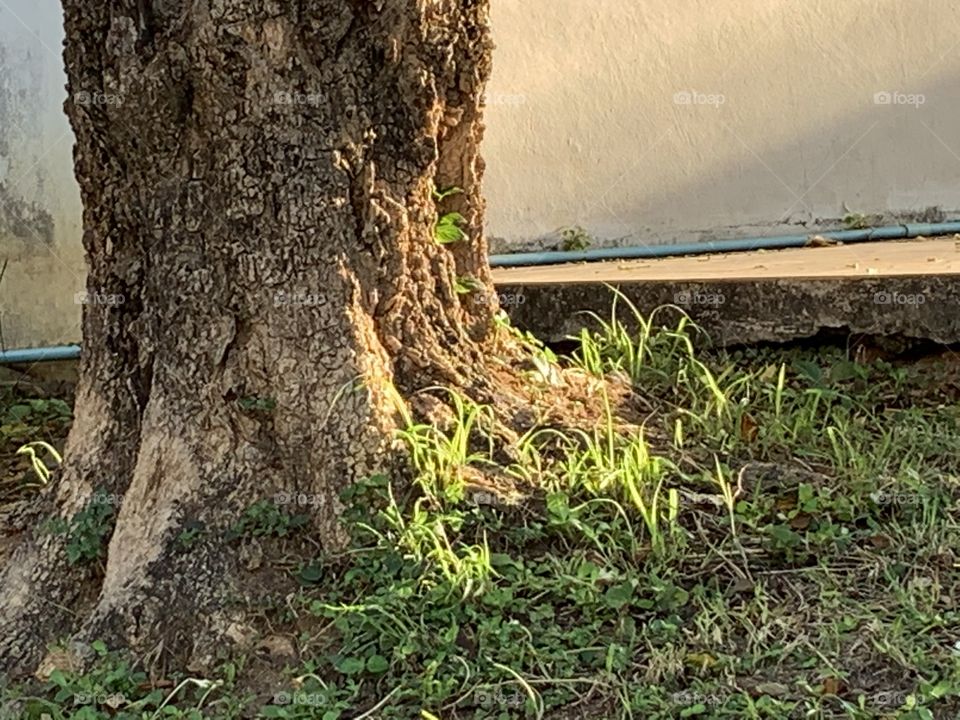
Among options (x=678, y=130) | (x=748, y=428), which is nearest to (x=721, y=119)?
(x=678, y=130)

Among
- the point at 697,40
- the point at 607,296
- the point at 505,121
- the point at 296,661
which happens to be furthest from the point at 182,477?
the point at 697,40

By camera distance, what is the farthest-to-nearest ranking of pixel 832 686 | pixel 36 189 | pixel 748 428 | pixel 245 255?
pixel 36 189, pixel 748 428, pixel 245 255, pixel 832 686

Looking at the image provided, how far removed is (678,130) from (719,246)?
51 centimetres

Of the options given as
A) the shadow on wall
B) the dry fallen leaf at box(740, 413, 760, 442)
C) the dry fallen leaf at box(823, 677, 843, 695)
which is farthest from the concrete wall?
the dry fallen leaf at box(823, 677, 843, 695)

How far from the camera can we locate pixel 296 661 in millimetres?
2270

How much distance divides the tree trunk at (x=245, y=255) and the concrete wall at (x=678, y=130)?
216cm

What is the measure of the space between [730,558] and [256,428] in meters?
1.03

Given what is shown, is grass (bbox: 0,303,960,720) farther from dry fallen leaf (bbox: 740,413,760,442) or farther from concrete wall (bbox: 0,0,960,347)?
concrete wall (bbox: 0,0,960,347)

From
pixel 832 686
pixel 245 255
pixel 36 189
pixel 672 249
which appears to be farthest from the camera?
pixel 672 249

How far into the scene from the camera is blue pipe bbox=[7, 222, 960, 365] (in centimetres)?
464

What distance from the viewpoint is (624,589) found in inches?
88.5

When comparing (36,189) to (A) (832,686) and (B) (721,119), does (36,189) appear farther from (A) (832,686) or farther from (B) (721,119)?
(A) (832,686)

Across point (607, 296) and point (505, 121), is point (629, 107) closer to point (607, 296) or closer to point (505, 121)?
point (505, 121)

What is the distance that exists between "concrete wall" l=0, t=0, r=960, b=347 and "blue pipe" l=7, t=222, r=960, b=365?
8cm
